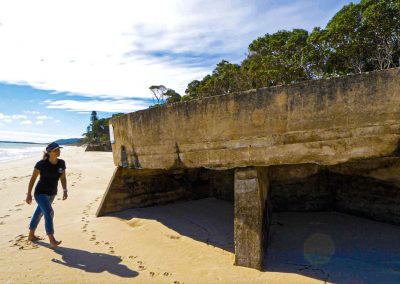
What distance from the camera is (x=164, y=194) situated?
21.4ft

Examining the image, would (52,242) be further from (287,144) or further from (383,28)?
(383,28)

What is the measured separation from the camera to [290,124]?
12.2 ft

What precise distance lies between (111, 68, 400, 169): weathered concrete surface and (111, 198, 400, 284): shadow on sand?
4.11 ft

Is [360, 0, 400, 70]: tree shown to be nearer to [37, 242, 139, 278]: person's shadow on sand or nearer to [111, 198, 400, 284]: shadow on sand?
[111, 198, 400, 284]: shadow on sand

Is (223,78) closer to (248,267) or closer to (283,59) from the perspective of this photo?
(283,59)

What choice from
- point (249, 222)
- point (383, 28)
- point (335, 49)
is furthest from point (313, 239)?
point (335, 49)

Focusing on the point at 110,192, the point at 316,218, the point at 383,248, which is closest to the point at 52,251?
the point at 110,192

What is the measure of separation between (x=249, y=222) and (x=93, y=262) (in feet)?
6.95

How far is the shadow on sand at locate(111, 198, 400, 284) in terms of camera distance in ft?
11.9

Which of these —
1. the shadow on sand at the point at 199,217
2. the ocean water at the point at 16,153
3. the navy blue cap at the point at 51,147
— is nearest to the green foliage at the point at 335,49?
the shadow on sand at the point at 199,217

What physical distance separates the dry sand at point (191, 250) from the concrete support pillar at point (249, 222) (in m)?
0.15

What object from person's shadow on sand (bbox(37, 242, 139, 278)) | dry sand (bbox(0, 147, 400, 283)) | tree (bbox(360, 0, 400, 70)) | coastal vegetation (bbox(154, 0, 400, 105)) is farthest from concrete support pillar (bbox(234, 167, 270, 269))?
tree (bbox(360, 0, 400, 70))

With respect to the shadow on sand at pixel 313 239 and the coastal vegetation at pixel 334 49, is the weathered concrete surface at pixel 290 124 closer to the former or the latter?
the shadow on sand at pixel 313 239

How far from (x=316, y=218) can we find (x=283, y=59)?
1974 centimetres
